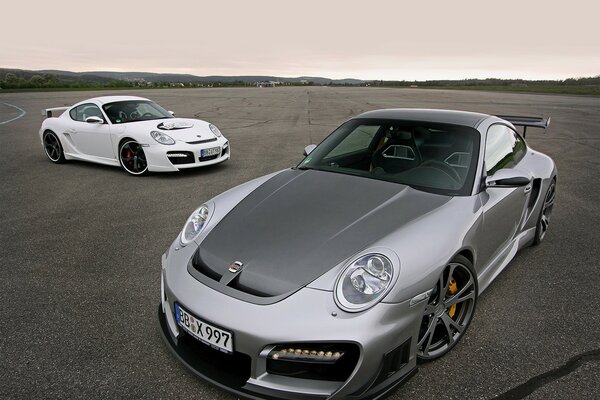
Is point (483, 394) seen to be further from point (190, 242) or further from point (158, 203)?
point (158, 203)

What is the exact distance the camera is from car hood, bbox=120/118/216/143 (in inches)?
284

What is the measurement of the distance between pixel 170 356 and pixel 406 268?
4.82 feet

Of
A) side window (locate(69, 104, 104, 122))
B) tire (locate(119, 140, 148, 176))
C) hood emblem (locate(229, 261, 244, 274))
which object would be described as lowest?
tire (locate(119, 140, 148, 176))

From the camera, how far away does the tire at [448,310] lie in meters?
2.41

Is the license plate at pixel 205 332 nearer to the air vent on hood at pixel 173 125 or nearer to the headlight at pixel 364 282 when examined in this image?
the headlight at pixel 364 282

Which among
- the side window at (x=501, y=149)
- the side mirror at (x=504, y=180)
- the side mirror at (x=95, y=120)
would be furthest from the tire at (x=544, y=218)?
the side mirror at (x=95, y=120)

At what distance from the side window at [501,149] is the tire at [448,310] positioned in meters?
0.90

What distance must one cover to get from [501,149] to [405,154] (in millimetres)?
819

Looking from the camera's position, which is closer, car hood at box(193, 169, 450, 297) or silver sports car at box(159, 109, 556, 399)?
silver sports car at box(159, 109, 556, 399)

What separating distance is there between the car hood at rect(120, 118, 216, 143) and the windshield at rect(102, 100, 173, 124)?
0.90ft

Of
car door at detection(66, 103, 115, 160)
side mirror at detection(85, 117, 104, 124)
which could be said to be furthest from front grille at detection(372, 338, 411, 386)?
side mirror at detection(85, 117, 104, 124)

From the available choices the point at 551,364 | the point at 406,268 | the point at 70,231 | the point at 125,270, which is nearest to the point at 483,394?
the point at 551,364

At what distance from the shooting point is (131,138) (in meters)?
7.18

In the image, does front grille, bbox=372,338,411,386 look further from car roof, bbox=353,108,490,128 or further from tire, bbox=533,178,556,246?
tire, bbox=533,178,556,246
